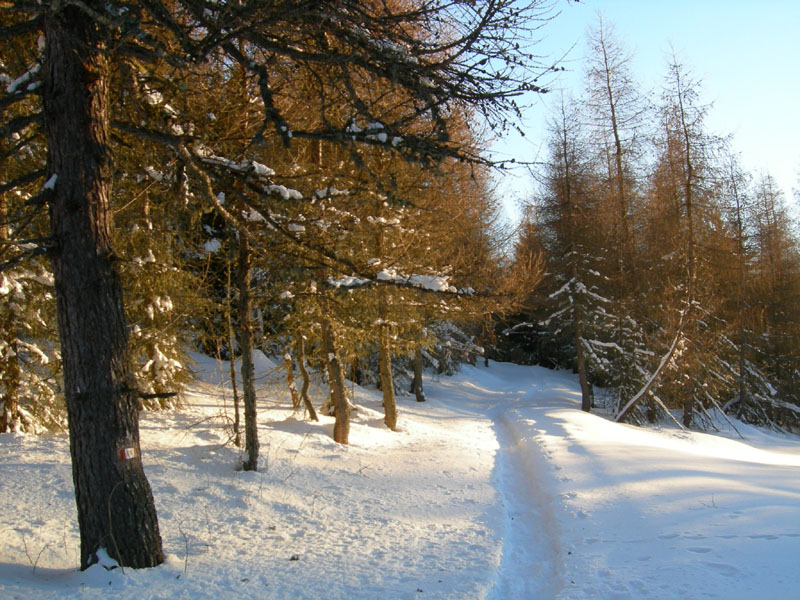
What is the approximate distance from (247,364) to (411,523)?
3.10m

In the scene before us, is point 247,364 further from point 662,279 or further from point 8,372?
point 662,279

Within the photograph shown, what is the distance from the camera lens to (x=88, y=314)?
13.4 ft

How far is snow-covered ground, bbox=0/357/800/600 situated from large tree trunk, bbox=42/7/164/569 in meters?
0.41

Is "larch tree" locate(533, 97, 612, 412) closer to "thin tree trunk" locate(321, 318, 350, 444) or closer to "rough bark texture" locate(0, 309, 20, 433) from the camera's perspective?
"thin tree trunk" locate(321, 318, 350, 444)

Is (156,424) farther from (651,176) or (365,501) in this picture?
(651,176)

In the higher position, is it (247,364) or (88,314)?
(88,314)

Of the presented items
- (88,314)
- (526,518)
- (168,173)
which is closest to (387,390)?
(526,518)

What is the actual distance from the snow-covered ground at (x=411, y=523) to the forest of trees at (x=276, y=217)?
62 centimetres

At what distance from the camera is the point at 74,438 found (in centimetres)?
411

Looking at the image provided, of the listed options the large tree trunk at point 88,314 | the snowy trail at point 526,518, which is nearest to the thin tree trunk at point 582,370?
the snowy trail at point 526,518

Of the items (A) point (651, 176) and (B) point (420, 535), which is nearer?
(B) point (420, 535)

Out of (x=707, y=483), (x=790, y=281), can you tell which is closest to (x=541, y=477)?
(x=707, y=483)

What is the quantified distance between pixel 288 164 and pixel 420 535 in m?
5.52

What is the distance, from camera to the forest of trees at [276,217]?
4121mm
